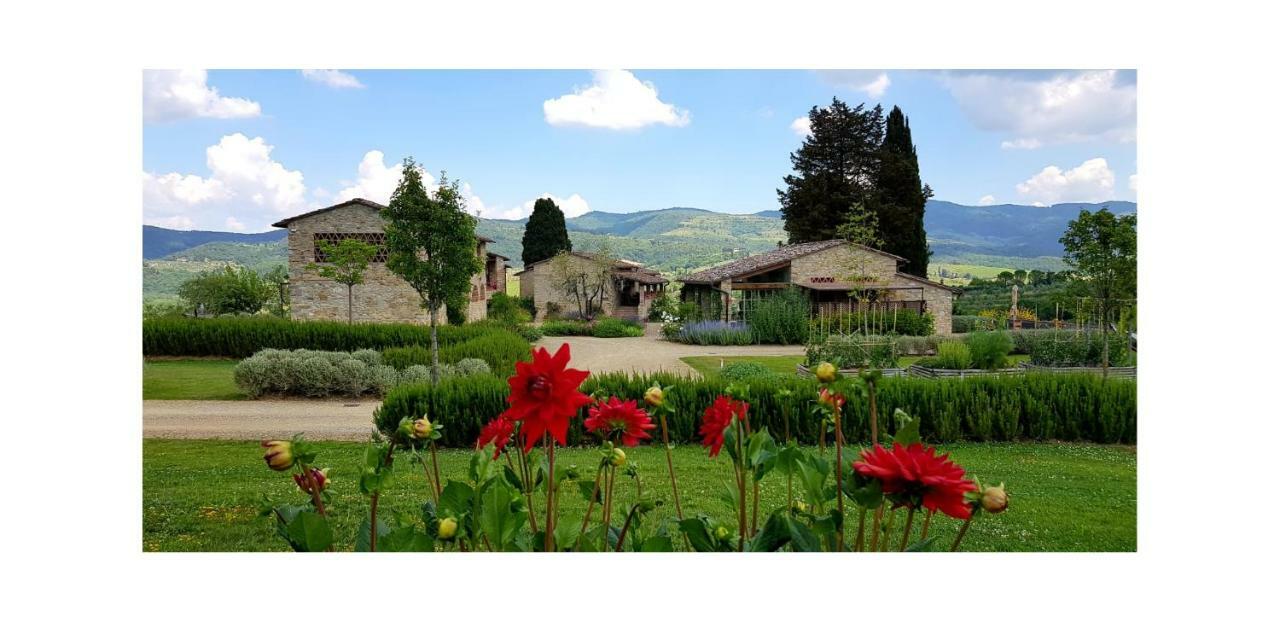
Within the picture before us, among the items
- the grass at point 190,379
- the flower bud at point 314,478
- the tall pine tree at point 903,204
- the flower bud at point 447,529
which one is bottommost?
the grass at point 190,379

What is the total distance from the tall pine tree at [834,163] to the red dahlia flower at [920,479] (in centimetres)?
1452

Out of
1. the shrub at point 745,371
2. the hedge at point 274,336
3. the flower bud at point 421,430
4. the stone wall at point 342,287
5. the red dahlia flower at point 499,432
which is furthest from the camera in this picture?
the stone wall at point 342,287

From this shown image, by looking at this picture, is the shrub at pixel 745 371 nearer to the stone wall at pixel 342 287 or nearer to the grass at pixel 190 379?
the grass at pixel 190 379

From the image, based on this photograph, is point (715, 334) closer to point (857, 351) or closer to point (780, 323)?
point (780, 323)

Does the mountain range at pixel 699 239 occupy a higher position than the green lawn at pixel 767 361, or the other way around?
the mountain range at pixel 699 239

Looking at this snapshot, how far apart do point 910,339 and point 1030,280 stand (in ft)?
6.92

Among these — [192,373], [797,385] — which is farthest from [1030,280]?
[192,373]

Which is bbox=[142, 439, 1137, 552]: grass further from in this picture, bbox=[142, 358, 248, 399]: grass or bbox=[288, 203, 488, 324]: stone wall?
bbox=[288, 203, 488, 324]: stone wall

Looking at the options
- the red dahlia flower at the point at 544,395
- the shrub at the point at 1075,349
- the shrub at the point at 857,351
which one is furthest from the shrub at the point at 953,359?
the red dahlia flower at the point at 544,395

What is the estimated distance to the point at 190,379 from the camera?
7.34 meters

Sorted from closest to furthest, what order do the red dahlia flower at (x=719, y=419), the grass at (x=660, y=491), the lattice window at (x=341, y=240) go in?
the red dahlia flower at (x=719, y=419) → the grass at (x=660, y=491) → the lattice window at (x=341, y=240)

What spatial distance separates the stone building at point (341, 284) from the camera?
10.1 m

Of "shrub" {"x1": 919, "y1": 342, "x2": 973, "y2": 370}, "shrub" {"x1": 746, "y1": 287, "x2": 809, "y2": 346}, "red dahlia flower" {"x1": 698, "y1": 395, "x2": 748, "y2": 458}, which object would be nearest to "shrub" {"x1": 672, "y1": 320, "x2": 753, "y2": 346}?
"shrub" {"x1": 746, "y1": 287, "x2": 809, "y2": 346}
